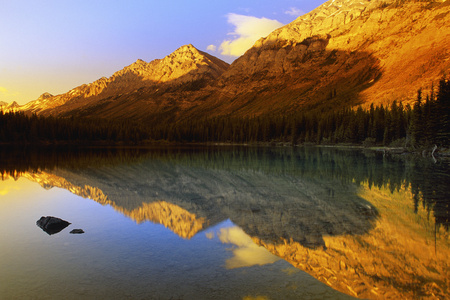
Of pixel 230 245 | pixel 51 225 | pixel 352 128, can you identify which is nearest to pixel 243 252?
pixel 230 245

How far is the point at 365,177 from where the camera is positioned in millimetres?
28812

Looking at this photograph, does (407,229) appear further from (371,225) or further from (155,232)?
(155,232)

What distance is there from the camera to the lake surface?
793 cm

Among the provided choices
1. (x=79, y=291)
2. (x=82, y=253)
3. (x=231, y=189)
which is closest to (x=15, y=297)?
(x=79, y=291)

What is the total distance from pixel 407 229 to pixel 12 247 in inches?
594

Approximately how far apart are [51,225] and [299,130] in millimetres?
135808

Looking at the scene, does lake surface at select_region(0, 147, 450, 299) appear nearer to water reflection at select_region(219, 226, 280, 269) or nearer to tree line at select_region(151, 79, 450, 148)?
water reflection at select_region(219, 226, 280, 269)

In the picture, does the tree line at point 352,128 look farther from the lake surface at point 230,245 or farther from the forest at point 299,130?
the lake surface at point 230,245

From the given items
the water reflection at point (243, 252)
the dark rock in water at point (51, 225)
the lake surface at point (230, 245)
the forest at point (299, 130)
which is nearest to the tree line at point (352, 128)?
the forest at point (299, 130)

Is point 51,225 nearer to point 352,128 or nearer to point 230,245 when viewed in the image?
point 230,245

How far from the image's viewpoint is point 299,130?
468ft

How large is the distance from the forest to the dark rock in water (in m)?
61.1

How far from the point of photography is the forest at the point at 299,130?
208ft

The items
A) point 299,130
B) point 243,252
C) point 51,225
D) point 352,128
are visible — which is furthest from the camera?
point 299,130
